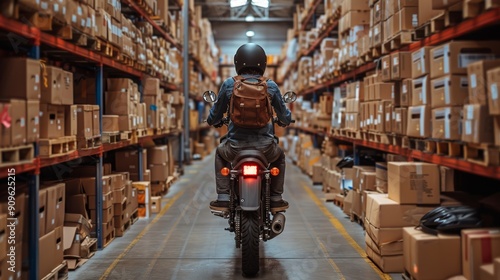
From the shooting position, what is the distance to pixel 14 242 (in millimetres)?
4316

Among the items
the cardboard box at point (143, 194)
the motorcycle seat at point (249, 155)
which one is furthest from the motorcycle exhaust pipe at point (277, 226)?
the cardboard box at point (143, 194)

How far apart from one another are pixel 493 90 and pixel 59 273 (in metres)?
4.41

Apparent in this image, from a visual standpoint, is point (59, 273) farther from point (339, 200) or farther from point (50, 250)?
point (339, 200)

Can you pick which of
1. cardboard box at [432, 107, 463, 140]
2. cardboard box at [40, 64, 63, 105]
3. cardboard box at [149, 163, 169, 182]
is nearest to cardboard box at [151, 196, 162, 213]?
cardboard box at [149, 163, 169, 182]

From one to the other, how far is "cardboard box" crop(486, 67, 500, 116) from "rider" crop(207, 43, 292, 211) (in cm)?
250

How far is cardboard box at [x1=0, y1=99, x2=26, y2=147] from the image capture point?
388 centimetres

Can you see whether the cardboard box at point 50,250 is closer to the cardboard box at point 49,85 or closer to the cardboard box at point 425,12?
the cardboard box at point 49,85

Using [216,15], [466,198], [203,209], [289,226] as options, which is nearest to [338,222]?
[289,226]

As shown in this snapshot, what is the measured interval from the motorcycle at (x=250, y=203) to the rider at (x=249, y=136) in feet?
0.56

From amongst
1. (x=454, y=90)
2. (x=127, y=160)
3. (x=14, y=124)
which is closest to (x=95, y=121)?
(x=14, y=124)

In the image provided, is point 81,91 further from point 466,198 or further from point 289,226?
point 466,198

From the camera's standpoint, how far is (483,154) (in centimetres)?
409

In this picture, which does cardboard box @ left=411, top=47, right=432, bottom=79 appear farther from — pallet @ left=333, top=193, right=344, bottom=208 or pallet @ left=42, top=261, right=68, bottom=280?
pallet @ left=333, top=193, right=344, bottom=208

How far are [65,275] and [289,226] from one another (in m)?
3.74
